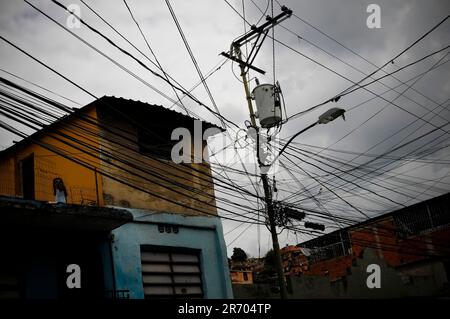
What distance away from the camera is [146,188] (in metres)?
10.7

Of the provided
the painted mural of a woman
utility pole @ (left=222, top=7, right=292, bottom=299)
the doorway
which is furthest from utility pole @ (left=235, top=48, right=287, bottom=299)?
the doorway

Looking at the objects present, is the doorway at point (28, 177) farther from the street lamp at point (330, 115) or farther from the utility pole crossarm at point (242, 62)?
the street lamp at point (330, 115)

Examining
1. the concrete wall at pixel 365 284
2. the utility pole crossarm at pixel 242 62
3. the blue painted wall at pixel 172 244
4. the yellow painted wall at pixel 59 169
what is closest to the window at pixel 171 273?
the blue painted wall at pixel 172 244

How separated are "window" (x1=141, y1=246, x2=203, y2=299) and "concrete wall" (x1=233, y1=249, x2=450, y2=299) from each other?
2.11 meters

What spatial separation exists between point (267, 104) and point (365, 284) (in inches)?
409

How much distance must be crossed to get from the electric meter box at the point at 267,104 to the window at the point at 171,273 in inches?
164

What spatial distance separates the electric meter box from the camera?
11.4m

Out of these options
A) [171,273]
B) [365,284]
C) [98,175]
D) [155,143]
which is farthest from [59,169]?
[365,284]

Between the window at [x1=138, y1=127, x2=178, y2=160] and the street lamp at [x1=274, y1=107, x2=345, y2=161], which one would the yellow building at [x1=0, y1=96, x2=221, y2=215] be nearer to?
the window at [x1=138, y1=127, x2=178, y2=160]

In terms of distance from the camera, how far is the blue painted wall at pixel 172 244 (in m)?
9.20
